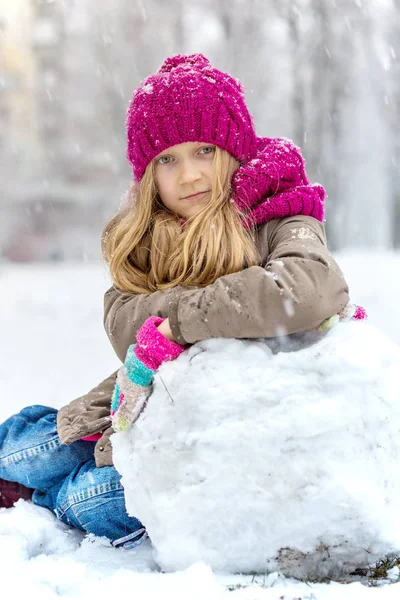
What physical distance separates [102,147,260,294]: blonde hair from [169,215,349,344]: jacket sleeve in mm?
219

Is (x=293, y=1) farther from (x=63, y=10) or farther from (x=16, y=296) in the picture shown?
(x=16, y=296)

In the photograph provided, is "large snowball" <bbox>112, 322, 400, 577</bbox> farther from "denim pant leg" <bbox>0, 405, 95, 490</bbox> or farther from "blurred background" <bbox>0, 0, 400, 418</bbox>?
"blurred background" <bbox>0, 0, 400, 418</bbox>

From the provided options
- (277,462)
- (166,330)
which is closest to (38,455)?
(166,330)

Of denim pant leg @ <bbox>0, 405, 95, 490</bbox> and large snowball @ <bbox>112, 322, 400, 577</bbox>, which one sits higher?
large snowball @ <bbox>112, 322, 400, 577</bbox>

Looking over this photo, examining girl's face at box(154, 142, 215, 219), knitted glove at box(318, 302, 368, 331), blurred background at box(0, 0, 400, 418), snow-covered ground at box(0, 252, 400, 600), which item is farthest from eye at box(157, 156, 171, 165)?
blurred background at box(0, 0, 400, 418)

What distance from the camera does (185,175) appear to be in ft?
7.14

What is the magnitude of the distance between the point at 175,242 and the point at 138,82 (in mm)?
12233

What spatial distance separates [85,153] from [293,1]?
6.03 m

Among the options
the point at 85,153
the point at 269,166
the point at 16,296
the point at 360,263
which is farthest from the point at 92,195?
the point at 269,166

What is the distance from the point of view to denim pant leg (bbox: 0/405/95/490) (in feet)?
8.04

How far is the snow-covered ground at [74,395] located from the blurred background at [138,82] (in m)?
3.80

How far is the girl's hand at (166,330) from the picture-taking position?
5.83 feet

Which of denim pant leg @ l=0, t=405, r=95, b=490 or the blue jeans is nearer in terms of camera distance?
the blue jeans

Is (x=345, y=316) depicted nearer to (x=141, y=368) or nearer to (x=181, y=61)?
(x=141, y=368)
